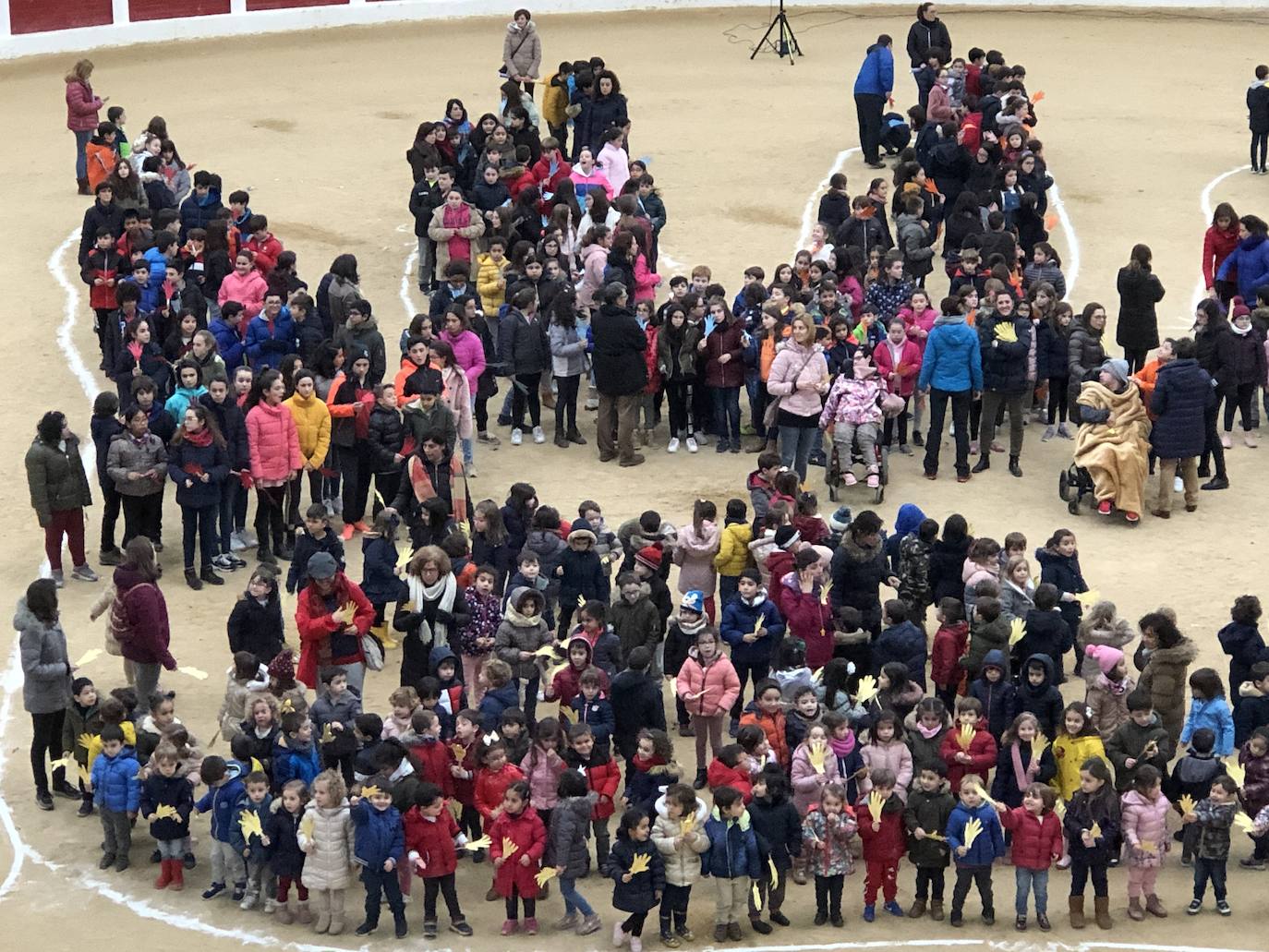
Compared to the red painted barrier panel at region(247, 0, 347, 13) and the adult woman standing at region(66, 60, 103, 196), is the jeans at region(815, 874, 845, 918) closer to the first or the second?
the adult woman standing at region(66, 60, 103, 196)

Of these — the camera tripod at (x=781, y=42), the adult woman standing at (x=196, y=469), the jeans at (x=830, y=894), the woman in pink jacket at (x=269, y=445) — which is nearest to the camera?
the jeans at (x=830, y=894)

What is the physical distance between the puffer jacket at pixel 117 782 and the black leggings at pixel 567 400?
24.9 ft

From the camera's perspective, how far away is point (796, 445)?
20891 mm

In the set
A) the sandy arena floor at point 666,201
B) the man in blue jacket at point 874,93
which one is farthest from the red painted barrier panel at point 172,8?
the man in blue jacket at point 874,93

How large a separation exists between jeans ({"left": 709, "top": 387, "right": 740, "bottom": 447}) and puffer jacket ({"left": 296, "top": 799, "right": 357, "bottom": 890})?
26.5 ft

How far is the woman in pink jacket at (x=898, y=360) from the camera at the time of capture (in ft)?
69.5

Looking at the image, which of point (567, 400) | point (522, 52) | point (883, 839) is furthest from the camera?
point (522, 52)

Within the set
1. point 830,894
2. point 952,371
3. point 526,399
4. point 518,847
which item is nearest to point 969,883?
point 830,894

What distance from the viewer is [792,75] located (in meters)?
35.4

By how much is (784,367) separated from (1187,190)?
11028mm

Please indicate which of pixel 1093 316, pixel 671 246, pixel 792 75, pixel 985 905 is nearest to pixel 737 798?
pixel 985 905

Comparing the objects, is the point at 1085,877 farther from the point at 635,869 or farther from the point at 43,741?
the point at 43,741

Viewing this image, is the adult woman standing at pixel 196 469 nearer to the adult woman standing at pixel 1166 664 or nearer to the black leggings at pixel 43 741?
the black leggings at pixel 43 741

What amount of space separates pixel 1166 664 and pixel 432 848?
17.5 ft
